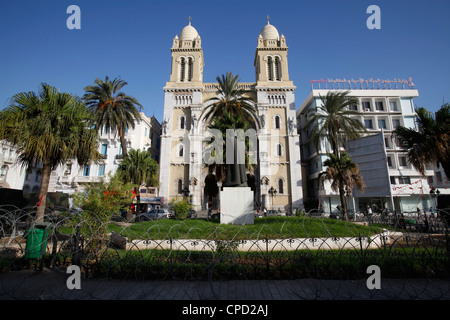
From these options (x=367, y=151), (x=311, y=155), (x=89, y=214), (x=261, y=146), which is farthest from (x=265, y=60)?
(x=89, y=214)

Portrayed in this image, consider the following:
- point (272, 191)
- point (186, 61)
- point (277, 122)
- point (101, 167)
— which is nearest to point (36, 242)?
point (272, 191)

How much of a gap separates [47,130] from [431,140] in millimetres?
21139

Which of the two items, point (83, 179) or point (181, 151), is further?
point (181, 151)

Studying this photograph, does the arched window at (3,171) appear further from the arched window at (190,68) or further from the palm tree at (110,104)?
the arched window at (190,68)

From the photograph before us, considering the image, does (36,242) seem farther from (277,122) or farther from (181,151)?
(277,122)

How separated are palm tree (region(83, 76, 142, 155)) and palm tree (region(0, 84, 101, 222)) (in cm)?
1086

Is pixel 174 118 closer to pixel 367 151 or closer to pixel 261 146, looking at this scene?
pixel 261 146

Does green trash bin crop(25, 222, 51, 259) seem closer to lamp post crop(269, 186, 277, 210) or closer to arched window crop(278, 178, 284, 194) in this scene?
lamp post crop(269, 186, 277, 210)

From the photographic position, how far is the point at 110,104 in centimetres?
2253

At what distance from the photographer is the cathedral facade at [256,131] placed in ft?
106

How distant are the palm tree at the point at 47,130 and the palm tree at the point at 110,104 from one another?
1086cm

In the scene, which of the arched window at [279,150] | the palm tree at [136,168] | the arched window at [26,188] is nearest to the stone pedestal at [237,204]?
the palm tree at [136,168]

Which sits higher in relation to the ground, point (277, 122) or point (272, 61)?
point (272, 61)
